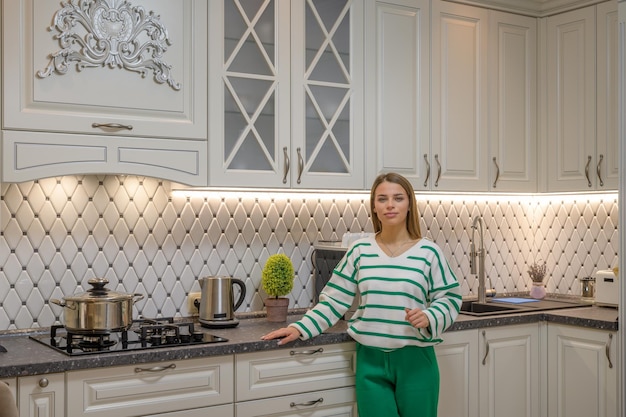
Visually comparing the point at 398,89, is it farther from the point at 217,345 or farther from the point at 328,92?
the point at 217,345

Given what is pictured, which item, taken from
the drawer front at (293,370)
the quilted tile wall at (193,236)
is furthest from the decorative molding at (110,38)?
the drawer front at (293,370)

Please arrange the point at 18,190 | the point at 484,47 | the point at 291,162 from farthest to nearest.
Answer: the point at 484,47 → the point at 291,162 → the point at 18,190

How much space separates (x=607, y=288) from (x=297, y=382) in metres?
1.74

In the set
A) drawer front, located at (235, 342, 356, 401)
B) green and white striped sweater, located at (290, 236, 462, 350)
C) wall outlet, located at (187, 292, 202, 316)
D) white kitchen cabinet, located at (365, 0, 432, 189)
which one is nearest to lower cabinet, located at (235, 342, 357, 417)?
drawer front, located at (235, 342, 356, 401)

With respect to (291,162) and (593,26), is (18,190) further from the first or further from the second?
(593,26)

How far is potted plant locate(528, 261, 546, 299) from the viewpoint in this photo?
168 inches

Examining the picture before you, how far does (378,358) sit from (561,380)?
117 centimetres

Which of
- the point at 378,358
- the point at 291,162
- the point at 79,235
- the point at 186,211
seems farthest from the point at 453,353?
the point at 79,235

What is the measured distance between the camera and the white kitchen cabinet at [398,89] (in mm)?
3545

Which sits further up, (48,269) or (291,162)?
(291,162)

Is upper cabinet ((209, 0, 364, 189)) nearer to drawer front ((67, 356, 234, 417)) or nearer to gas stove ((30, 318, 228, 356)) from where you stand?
gas stove ((30, 318, 228, 356))

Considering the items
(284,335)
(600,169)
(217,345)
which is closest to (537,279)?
(600,169)

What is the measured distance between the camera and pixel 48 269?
311 centimetres

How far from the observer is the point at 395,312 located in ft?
9.73
